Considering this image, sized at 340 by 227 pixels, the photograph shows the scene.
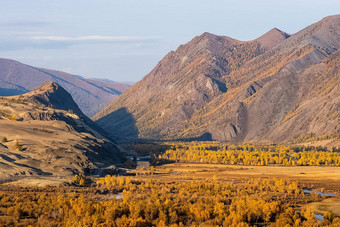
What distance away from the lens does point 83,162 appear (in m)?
190

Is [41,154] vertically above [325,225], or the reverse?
[41,154]

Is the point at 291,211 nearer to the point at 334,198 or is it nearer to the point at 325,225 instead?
the point at 325,225

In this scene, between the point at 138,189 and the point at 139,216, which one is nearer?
the point at 139,216

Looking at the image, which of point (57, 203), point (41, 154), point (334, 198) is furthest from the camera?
point (41, 154)

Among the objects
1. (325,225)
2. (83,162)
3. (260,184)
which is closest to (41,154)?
(83,162)

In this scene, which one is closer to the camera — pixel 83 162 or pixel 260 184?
pixel 260 184

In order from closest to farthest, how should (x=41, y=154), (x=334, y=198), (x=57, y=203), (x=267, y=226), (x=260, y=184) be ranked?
(x=267, y=226) < (x=57, y=203) < (x=334, y=198) < (x=260, y=184) < (x=41, y=154)

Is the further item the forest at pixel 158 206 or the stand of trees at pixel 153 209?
the forest at pixel 158 206

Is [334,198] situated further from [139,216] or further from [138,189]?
[139,216]

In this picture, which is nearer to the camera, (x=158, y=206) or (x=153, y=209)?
(x=153, y=209)

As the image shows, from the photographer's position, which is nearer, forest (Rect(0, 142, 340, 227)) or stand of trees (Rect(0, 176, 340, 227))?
stand of trees (Rect(0, 176, 340, 227))

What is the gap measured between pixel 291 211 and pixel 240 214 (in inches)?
524

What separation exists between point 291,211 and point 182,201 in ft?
80.3

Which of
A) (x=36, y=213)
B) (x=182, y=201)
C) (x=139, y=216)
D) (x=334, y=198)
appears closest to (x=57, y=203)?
(x=36, y=213)
